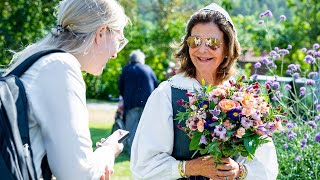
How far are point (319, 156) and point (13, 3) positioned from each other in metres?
10.1

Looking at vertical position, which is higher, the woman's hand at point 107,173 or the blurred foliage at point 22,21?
the woman's hand at point 107,173

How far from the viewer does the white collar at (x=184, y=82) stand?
3.59 metres

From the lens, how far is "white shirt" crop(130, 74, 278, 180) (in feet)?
11.2

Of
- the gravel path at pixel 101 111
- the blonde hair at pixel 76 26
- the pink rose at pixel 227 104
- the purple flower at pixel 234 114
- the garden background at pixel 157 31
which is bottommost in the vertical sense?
the gravel path at pixel 101 111

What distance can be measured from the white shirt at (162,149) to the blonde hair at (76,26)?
106 cm

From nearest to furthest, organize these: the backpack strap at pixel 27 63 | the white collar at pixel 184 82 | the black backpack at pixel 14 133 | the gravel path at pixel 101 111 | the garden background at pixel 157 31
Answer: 1. the black backpack at pixel 14 133
2. the backpack strap at pixel 27 63
3. the white collar at pixel 184 82
4. the garden background at pixel 157 31
5. the gravel path at pixel 101 111

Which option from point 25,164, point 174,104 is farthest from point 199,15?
point 25,164

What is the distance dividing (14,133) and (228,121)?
1273 mm

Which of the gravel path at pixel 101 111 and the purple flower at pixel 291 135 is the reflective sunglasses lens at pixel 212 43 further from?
the gravel path at pixel 101 111

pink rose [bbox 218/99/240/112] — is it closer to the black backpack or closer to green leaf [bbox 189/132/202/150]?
green leaf [bbox 189/132/202/150]

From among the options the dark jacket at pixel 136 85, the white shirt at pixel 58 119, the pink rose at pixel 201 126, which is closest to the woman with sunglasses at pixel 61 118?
the white shirt at pixel 58 119

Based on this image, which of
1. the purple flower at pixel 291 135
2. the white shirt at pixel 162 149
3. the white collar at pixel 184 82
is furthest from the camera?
the purple flower at pixel 291 135

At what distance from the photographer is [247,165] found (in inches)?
138

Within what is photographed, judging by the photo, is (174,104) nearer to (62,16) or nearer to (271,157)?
(271,157)
